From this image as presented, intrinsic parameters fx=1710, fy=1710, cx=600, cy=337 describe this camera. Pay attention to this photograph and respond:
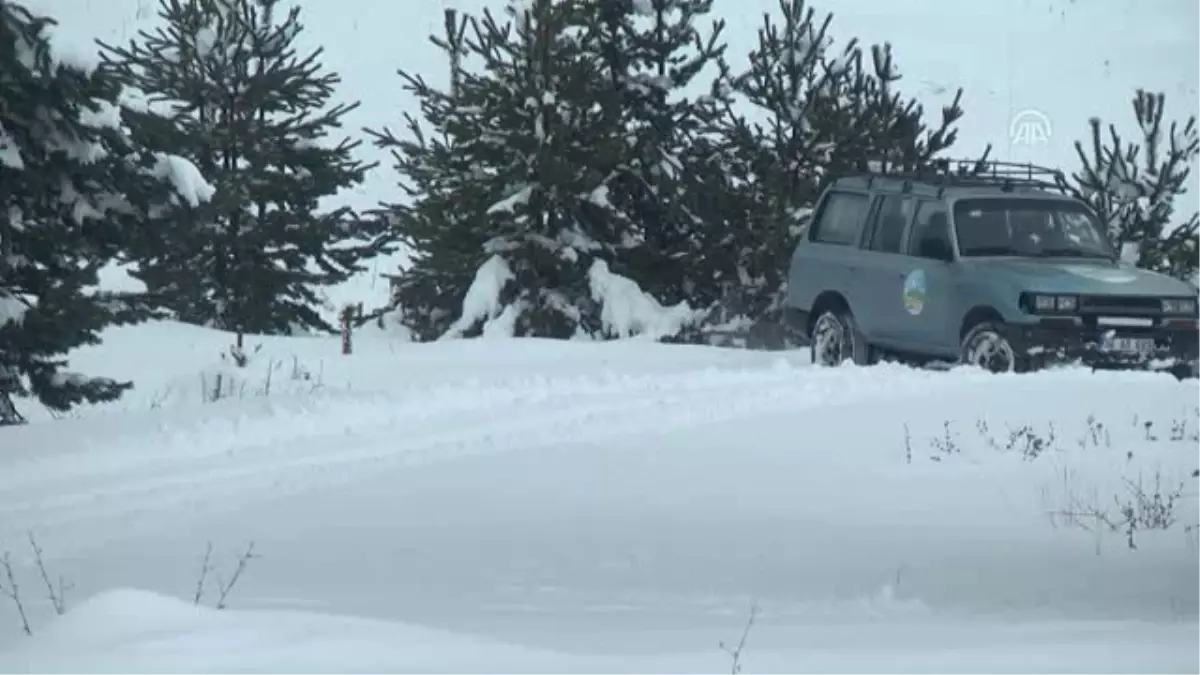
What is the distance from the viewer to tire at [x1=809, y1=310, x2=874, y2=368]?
53.7ft

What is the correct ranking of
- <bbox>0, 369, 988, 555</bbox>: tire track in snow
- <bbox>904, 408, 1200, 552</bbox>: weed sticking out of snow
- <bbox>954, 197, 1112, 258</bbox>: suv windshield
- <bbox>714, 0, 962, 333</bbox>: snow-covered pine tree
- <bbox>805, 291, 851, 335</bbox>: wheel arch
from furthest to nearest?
<bbox>714, 0, 962, 333</bbox>: snow-covered pine tree
<bbox>805, 291, 851, 335</bbox>: wheel arch
<bbox>954, 197, 1112, 258</bbox>: suv windshield
<bbox>0, 369, 988, 555</bbox>: tire track in snow
<bbox>904, 408, 1200, 552</bbox>: weed sticking out of snow

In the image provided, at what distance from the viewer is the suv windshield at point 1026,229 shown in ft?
49.8

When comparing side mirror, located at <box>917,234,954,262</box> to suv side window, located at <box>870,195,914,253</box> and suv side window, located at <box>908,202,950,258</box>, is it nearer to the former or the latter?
suv side window, located at <box>908,202,950,258</box>

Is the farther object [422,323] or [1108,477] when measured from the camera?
[422,323]

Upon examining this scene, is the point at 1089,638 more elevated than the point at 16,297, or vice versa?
the point at 16,297

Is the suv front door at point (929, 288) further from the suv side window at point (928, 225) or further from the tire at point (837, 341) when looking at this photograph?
the tire at point (837, 341)

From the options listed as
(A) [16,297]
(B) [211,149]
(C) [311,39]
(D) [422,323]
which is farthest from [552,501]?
(C) [311,39]

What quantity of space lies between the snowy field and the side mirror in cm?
161

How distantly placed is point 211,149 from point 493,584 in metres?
22.6

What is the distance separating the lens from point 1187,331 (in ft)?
47.5

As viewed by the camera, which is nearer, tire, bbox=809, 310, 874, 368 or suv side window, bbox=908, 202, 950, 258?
suv side window, bbox=908, 202, 950, 258

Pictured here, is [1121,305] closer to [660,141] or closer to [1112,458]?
[1112,458]

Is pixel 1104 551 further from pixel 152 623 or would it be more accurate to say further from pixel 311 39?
pixel 311 39

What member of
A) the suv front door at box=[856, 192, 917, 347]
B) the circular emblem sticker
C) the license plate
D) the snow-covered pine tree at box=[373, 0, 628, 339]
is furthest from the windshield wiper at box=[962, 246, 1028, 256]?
the snow-covered pine tree at box=[373, 0, 628, 339]
